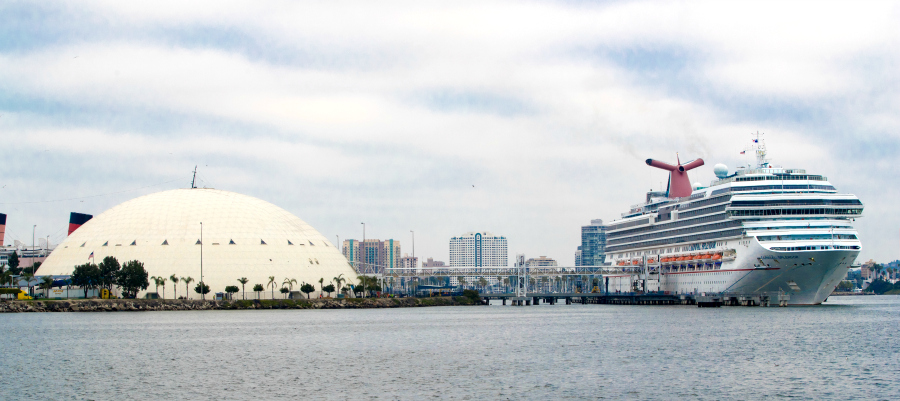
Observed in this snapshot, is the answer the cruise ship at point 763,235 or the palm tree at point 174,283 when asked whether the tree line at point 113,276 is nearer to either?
the palm tree at point 174,283

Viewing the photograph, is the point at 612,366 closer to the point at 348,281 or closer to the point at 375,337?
the point at 375,337

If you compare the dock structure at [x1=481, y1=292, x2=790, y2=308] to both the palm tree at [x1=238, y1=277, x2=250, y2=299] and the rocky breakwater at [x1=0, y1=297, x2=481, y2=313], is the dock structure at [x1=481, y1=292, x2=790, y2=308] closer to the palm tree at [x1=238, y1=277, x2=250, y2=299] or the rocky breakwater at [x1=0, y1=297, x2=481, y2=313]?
the rocky breakwater at [x1=0, y1=297, x2=481, y2=313]

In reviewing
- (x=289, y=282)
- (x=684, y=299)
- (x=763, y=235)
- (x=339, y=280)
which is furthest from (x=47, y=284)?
(x=763, y=235)

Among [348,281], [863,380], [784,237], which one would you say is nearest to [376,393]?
[863,380]

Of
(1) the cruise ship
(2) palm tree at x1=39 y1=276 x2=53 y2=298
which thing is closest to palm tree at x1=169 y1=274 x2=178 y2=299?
(2) palm tree at x1=39 y1=276 x2=53 y2=298

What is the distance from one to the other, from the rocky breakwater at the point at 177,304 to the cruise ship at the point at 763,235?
5622 centimetres

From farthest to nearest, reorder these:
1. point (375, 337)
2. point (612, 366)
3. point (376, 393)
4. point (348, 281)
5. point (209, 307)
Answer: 1. point (348, 281)
2. point (209, 307)
3. point (375, 337)
4. point (612, 366)
5. point (376, 393)

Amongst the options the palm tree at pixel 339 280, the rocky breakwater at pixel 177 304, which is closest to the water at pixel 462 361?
the rocky breakwater at pixel 177 304

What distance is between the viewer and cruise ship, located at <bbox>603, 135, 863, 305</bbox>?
120 m

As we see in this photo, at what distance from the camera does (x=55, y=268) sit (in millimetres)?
167625

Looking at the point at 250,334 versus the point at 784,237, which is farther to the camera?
the point at 784,237

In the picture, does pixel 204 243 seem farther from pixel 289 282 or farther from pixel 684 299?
pixel 684 299

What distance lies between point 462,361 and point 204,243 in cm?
11801

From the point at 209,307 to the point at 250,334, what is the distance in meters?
65.0
